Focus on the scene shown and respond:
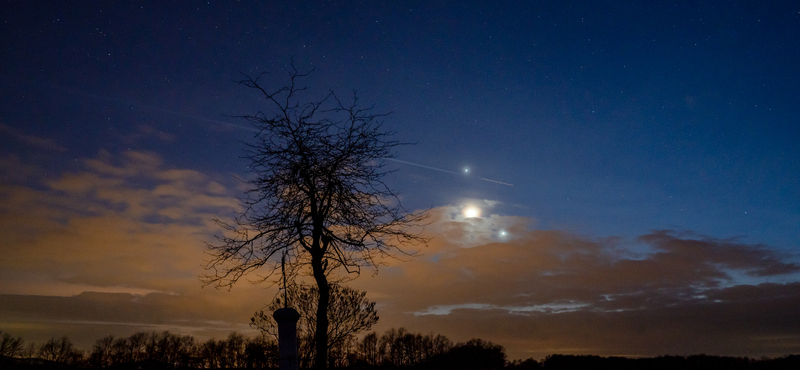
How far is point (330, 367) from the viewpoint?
14.4 m

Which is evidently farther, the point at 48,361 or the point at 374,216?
the point at 48,361

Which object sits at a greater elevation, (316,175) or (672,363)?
(316,175)

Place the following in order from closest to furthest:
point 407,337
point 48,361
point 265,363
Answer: point 265,363 < point 48,361 < point 407,337

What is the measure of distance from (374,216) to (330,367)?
5.89 m

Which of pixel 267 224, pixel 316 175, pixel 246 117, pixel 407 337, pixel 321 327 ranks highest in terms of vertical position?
pixel 246 117

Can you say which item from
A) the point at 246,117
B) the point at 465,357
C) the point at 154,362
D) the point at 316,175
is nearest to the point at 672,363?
the point at 465,357

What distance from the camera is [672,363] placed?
41.9ft

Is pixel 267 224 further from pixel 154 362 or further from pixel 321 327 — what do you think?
pixel 154 362

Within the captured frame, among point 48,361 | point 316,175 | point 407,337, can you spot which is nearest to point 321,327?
point 316,175

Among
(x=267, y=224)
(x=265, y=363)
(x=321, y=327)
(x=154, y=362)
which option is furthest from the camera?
(x=154, y=362)

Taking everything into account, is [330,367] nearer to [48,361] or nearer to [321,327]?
[321,327]

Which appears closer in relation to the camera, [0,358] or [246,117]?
[246,117]

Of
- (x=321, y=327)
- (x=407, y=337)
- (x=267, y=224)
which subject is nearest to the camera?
(x=321, y=327)

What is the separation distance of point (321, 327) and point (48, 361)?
9.63m
